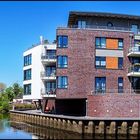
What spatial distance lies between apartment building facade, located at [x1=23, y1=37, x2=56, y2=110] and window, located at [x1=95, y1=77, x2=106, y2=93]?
300 inches

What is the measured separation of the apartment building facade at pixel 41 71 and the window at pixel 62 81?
4.55 meters

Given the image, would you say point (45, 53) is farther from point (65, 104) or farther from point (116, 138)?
point (116, 138)

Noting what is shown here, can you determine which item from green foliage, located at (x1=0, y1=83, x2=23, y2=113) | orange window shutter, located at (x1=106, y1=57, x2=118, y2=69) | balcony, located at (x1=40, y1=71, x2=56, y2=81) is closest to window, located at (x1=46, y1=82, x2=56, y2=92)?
balcony, located at (x1=40, y1=71, x2=56, y2=81)

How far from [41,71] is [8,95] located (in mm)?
65455

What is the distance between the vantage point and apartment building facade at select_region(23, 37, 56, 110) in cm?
6338

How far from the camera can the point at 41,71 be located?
64500 millimetres

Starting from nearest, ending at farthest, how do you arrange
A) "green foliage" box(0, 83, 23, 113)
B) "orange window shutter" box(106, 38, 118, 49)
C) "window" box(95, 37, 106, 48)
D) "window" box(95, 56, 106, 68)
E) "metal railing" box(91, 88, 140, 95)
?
"metal railing" box(91, 88, 140, 95) → "window" box(95, 56, 106, 68) → "window" box(95, 37, 106, 48) → "orange window shutter" box(106, 38, 118, 49) → "green foliage" box(0, 83, 23, 113)

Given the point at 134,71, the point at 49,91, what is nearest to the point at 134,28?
the point at 134,71

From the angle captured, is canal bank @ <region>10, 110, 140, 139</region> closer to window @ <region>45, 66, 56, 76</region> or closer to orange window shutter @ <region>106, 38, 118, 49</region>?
orange window shutter @ <region>106, 38, 118, 49</region>

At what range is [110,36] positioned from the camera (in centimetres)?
5712

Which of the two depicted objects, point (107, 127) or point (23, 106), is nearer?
point (107, 127)

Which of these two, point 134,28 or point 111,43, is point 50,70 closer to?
point 111,43

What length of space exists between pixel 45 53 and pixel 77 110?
1066 centimetres

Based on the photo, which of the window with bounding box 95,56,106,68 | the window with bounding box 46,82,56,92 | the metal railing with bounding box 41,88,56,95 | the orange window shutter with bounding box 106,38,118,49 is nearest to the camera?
the window with bounding box 95,56,106,68
